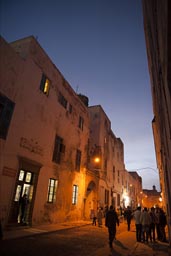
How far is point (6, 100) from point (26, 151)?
3270mm

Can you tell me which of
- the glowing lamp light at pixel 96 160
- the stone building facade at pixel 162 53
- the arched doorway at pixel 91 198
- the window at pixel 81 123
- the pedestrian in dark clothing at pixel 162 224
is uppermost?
the window at pixel 81 123

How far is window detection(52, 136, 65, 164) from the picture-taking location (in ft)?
46.6

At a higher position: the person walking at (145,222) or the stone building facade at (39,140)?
the stone building facade at (39,140)

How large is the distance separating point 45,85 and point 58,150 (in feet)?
17.4

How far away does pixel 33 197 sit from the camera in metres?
11.3

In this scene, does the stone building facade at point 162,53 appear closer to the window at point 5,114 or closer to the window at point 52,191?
the window at point 5,114

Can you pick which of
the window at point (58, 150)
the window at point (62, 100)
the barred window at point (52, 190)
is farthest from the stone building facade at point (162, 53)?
the window at point (62, 100)

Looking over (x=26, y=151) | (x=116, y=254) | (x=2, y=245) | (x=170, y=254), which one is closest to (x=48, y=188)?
(x=26, y=151)

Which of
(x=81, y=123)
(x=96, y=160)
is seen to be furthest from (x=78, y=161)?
(x=96, y=160)

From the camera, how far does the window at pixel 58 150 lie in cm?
1422

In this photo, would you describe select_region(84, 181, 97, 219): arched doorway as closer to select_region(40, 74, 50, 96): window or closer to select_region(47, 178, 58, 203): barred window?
select_region(47, 178, 58, 203): barred window

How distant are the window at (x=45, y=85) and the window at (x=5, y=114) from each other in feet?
12.0

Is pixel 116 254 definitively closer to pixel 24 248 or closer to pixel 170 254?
pixel 170 254

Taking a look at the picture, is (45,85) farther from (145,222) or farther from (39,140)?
(145,222)
